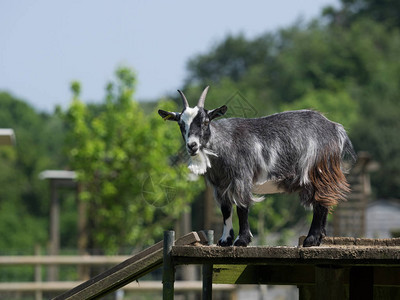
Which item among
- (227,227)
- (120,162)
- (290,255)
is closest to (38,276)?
(120,162)

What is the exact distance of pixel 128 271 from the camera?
23.4 ft

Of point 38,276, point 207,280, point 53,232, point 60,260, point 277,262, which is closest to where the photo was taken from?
point 277,262

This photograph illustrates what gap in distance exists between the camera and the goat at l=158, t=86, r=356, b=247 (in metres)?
6.89

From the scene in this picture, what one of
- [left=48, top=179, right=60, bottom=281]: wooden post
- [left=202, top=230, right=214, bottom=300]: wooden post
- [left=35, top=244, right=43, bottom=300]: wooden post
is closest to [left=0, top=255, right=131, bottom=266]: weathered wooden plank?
[left=35, top=244, right=43, bottom=300]: wooden post

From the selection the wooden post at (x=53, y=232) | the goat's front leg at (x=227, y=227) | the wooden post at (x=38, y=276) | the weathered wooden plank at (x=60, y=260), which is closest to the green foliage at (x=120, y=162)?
the wooden post at (x=53, y=232)

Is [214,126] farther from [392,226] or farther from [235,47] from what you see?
[235,47]

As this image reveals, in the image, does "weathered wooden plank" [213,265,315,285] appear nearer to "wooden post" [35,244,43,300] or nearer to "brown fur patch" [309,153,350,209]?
"brown fur patch" [309,153,350,209]

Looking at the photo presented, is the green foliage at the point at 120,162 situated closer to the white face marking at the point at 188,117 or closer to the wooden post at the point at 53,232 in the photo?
the wooden post at the point at 53,232

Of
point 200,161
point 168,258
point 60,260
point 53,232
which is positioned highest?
point 200,161

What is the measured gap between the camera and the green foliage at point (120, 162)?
21.3 meters

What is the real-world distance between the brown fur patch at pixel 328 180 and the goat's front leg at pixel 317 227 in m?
0.05

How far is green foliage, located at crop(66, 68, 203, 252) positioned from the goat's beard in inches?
556

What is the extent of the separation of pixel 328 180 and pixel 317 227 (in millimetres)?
336

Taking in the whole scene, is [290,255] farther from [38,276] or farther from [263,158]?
[38,276]
